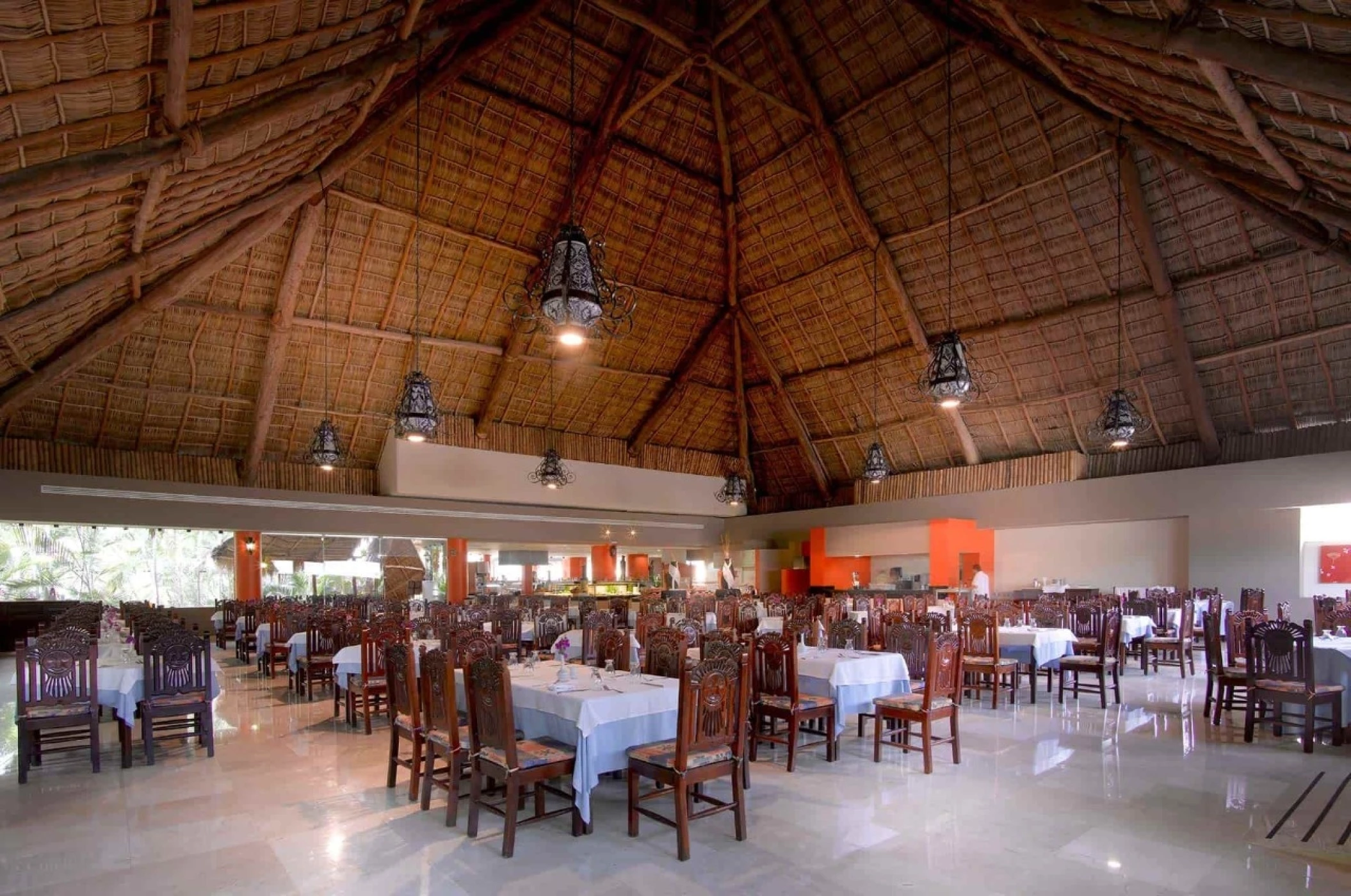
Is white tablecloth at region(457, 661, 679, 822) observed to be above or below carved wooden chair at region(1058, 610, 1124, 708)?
above

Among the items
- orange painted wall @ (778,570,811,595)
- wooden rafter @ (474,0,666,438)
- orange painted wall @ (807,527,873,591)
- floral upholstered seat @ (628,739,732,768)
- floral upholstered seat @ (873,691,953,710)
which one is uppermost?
wooden rafter @ (474,0,666,438)

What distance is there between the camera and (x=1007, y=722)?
810 cm

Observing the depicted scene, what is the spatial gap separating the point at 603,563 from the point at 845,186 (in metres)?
12.6

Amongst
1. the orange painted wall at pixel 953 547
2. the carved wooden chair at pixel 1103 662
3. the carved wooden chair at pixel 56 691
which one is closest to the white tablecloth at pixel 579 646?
the carved wooden chair at pixel 56 691

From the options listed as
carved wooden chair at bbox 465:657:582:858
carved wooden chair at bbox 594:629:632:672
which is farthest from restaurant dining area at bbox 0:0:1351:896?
carved wooden chair at bbox 594:629:632:672

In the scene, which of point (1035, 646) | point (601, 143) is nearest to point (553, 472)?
point (601, 143)

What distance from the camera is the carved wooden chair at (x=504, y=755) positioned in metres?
4.47

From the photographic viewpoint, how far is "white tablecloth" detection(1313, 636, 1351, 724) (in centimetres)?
714

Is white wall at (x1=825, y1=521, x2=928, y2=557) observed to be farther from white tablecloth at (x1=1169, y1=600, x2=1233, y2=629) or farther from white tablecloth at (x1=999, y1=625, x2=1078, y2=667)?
white tablecloth at (x1=999, y1=625, x2=1078, y2=667)

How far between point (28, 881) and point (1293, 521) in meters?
17.7

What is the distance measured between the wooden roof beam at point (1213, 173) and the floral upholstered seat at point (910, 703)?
20.9 feet

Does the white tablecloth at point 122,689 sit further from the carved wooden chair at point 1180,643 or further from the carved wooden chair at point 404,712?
the carved wooden chair at point 1180,643

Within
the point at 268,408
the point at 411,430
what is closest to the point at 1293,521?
the point at 411,430

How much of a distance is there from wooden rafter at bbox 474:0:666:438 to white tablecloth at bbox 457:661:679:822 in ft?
33.1
